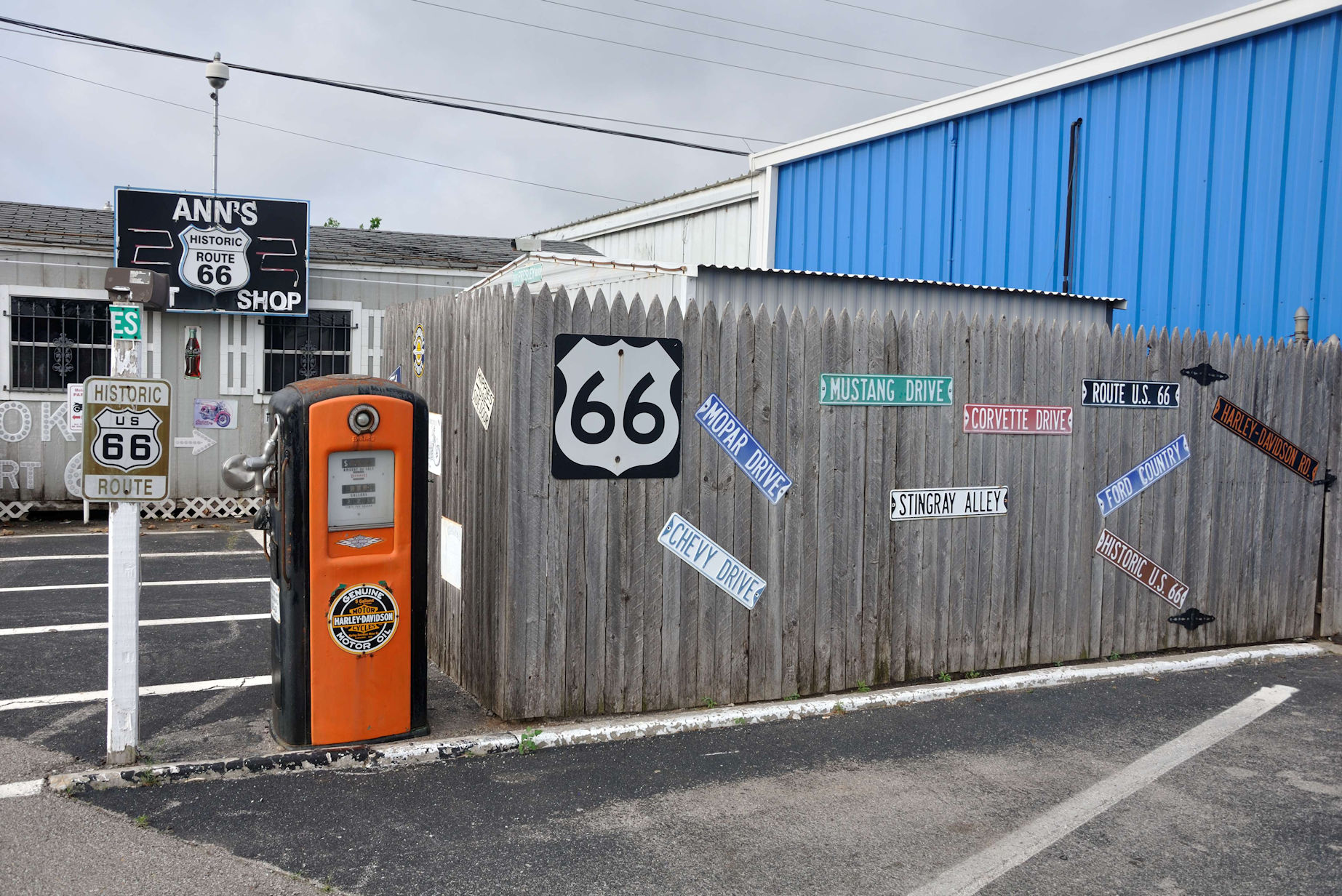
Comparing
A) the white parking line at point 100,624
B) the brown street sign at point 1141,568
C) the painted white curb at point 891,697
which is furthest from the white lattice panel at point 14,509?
the brown street sign at point 1141,568

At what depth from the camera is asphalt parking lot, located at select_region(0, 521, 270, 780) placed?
5.47 meters

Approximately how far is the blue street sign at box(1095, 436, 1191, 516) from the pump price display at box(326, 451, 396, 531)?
5.16 m

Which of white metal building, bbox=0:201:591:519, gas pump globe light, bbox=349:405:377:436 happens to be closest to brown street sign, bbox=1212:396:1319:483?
gas pump globe light, bbox=349:405:377:436

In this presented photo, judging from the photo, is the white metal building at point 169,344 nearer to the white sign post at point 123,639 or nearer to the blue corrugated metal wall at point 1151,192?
the blue corrugated metal wall at point 1151,192

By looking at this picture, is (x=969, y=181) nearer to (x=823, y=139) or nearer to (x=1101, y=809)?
(x=823, y=139)

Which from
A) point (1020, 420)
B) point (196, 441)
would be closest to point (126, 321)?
point (1020, 420)

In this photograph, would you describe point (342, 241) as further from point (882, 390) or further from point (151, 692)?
point (882, 390)

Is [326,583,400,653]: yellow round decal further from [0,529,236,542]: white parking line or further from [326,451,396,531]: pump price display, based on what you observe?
[0,529,236,542]: white parking line

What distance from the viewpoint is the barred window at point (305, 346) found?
14805mm

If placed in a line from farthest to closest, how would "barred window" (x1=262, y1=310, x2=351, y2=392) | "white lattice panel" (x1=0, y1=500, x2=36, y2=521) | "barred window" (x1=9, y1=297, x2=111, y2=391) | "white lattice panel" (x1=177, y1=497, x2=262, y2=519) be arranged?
"barred window" (x1=262, y1=310, x2=351, y2=392) → "white lattice panel" (x1=177, y1=497, x2=262, y2=519) → "barred window" (x1=9, y1=297, x2=111, y2=391) → "white lattice panel" (x1=0, y1=500, x2=36, y2=521)

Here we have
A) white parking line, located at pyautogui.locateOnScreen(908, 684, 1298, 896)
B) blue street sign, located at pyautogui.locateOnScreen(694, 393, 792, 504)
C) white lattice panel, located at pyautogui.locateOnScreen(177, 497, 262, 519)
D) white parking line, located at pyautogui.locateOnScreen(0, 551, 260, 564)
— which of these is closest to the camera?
white parking line, located at pyautogui.locateOnScreen(908, 684, 1298, 896)

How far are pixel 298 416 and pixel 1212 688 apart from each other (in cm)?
623

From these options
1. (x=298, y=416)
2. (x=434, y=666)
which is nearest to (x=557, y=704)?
(x=434, y=666)

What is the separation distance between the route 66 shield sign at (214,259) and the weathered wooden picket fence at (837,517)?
A: 6.94 metres
